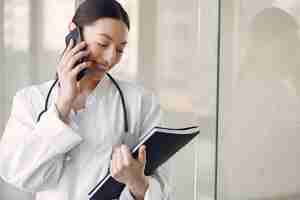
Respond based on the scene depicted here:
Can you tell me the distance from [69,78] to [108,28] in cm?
9

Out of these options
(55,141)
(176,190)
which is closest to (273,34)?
(176,190)

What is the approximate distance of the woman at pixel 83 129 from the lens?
71 centimetres

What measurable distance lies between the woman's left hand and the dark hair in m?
0.19

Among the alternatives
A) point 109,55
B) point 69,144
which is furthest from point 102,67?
point 69,144

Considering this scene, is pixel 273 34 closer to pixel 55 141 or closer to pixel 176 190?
pixel 176 190

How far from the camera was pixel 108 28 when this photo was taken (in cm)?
73

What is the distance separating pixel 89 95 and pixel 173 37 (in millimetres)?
298

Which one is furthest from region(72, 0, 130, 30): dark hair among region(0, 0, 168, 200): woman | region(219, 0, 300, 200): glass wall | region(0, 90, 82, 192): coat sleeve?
region(219, 0, 300, 200): glass wall

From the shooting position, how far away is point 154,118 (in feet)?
2.58

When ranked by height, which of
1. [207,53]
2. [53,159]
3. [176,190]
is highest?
[207,53]

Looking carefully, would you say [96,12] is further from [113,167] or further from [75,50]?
[113,167]

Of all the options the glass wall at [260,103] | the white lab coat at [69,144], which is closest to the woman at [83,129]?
the white lab coat at [69,144]

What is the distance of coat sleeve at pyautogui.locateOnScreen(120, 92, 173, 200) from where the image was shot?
29.3 inches

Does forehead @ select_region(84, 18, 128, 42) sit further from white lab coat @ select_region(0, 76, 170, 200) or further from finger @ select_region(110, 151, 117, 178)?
finger @ select_region(110, 151, 117, 178)
